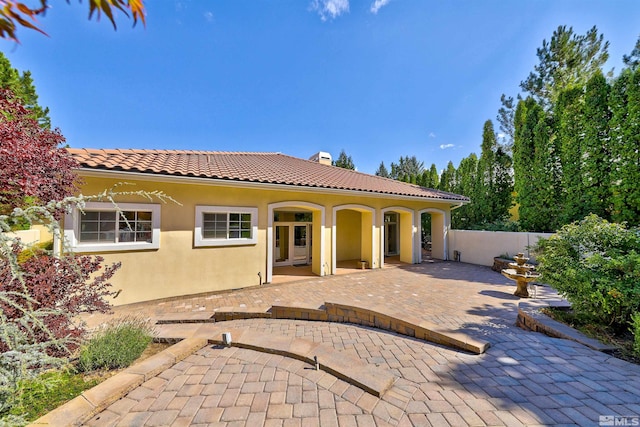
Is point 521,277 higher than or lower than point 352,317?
higher

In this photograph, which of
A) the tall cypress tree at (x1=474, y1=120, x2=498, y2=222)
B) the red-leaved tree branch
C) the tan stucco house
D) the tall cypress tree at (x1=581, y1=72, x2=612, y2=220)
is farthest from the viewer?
the tall cypress tree at (x1=474, y1=120, x2=498, y2=222)

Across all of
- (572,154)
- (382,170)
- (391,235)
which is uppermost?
(382,170)

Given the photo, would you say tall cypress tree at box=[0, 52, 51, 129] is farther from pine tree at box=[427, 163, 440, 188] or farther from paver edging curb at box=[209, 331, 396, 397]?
pine tree at box=[427, 163, 440, 188]

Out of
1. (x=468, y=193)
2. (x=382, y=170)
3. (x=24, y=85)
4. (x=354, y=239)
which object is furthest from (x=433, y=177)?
(x=382, y=170)

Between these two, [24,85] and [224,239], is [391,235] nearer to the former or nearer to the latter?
[224,239]

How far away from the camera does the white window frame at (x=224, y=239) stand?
7.64 m

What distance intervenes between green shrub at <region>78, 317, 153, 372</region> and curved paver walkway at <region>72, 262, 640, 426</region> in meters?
0.69

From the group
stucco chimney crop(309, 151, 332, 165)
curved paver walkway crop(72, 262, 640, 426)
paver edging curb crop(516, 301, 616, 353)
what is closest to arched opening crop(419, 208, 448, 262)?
stucco chimney crop(309, 151, 332, 165)

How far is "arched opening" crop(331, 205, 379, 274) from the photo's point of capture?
11508mm

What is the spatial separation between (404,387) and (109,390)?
3.82 meters

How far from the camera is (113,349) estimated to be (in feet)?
12.1

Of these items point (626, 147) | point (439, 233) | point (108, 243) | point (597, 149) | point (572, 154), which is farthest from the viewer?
point (439, 233)

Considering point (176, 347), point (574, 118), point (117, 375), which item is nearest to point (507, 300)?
point (176, 347)

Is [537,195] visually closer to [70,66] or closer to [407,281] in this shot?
[407,281]
